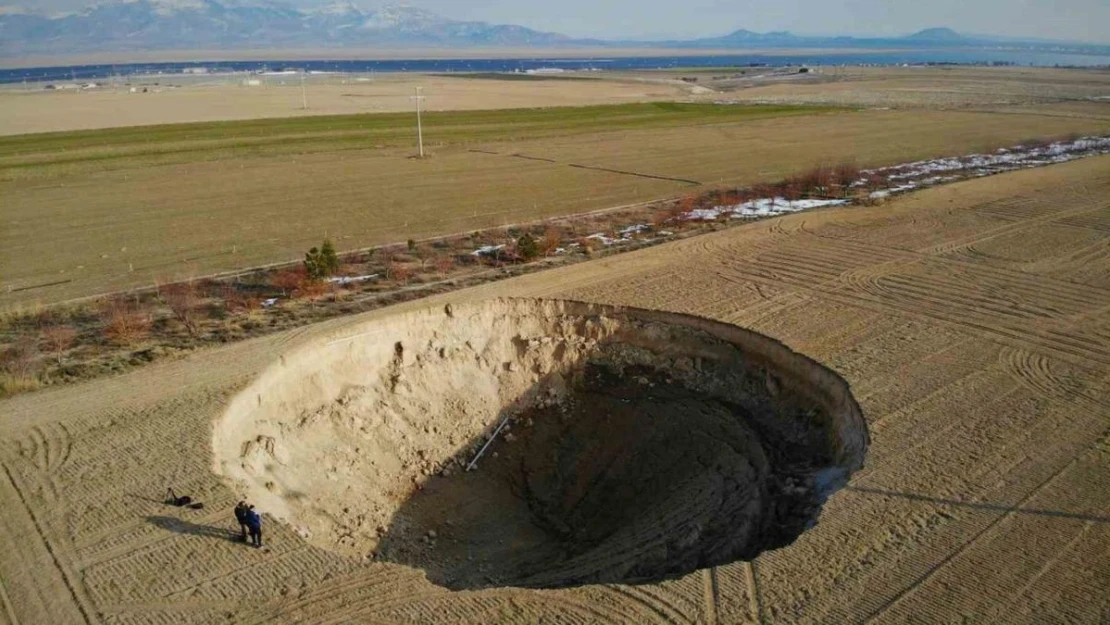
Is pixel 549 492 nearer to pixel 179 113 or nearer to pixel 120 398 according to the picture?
pixel 120 398

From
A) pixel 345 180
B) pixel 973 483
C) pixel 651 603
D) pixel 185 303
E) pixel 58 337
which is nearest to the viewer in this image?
pixel 651 603

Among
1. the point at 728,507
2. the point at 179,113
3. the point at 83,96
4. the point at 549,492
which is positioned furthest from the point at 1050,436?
the point at 83,96

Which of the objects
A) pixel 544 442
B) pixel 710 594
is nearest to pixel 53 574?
pixel 710 594

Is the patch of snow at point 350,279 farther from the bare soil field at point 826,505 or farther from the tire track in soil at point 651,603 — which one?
the tire track in soil at point 651,603

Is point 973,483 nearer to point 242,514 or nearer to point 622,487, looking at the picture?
point 622,487

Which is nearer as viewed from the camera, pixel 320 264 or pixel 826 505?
pixel 826 505

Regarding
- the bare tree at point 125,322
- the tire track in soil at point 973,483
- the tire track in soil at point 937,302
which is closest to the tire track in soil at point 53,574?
the bare tree at point 125,322
